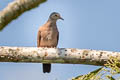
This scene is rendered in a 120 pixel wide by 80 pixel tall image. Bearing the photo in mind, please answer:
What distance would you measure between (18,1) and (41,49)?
4.87 feet

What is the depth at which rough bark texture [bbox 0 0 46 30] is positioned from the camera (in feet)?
4.06

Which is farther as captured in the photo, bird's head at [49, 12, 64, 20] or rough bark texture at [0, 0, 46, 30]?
bird's head at [49, 12, 64, 20]

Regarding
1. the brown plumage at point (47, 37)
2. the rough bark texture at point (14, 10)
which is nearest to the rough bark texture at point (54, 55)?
the rough bark texture at point (14, 10)

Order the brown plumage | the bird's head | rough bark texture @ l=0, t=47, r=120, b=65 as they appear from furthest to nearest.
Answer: the bird's head, the brown plumage, rough bark texture @ l=0, t=47, r=120, b=65

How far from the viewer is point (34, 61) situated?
2658 mm

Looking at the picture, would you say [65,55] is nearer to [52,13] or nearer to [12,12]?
[12,12]

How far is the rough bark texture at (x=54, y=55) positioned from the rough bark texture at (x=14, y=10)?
4.16ft

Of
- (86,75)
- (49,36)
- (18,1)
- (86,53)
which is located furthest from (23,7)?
(49,36)

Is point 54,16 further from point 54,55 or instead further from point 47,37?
point 54,55

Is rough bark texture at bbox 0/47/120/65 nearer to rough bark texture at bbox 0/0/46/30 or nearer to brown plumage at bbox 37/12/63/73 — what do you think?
rough bark texture at bbox 0/0/46/30

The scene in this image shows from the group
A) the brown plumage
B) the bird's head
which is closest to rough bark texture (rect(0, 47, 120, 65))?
the brown plumage

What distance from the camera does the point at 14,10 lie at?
1.25 m

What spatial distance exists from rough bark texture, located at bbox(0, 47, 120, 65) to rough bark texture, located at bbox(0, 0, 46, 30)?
127 centimetres

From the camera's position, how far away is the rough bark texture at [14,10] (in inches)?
48.7
